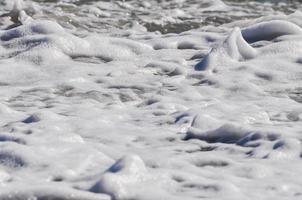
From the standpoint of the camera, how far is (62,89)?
4270 millimetres

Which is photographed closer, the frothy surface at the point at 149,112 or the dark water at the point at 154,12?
the frothy surface at the point at 149,112

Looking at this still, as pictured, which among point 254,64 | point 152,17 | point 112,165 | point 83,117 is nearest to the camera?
point 112,165

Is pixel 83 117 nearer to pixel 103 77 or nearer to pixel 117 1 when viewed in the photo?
pixel 103 77

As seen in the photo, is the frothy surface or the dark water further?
the dark water

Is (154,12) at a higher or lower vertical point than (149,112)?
lower

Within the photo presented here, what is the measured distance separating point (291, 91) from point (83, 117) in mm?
1348

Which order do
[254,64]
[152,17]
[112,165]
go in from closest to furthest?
[112,165]
[254,64]
[152,17]

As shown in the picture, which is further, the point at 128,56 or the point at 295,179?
the point at 128,56

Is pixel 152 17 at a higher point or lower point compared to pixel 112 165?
lower

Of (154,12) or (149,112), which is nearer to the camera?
(149,112)

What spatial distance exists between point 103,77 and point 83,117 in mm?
876

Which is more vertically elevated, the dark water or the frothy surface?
the frothy surface

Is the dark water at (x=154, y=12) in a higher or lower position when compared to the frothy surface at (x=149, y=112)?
lower

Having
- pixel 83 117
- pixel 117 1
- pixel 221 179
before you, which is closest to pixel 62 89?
pixel 83 117
